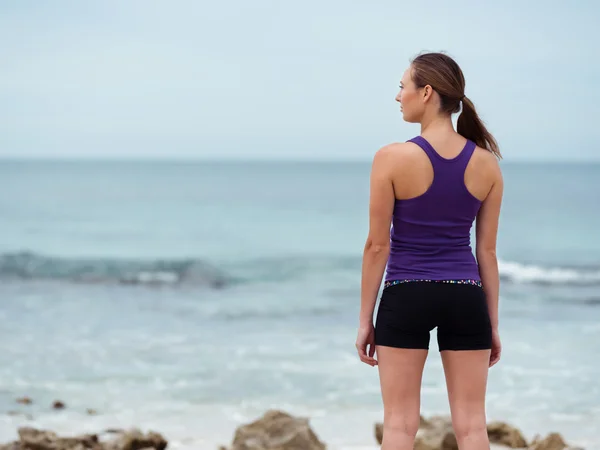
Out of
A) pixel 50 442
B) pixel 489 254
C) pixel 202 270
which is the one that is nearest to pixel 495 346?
pixel 489 254

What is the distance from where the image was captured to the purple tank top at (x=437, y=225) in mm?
2738

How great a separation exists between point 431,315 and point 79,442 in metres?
2.99

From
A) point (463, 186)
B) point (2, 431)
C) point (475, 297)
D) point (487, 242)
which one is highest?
point (463, 186)

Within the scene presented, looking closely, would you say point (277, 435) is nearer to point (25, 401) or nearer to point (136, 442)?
point (136, 442)

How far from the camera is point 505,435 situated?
5180mm

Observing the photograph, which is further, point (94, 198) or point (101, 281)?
point (94, 198)

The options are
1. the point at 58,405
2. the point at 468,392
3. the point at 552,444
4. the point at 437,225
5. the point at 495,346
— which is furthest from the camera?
the point at 58,405

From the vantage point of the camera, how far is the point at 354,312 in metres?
12.4

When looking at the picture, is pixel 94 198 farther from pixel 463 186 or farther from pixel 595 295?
pixel 463 186

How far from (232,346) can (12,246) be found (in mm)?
14422

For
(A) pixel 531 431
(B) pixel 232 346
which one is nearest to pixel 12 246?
(B) pixel 232 346

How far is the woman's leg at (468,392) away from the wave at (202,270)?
41.7ft

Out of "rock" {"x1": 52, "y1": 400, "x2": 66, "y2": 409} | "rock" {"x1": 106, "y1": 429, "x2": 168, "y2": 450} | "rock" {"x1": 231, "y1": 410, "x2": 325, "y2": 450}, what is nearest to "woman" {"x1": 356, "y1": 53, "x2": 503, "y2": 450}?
"rock" {"x1": 231, "y1": 410, "x2": 325, "y2": 450}

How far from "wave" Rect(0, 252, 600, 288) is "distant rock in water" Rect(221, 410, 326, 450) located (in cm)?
1061
